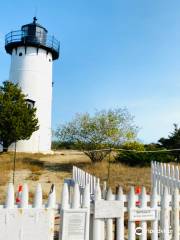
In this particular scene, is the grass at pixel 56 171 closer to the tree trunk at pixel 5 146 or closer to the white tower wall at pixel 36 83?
the tree trunk at pixel 5 146

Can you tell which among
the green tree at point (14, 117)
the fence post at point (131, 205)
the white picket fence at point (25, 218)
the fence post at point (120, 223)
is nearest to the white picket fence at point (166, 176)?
the fence post at point (131, 205)

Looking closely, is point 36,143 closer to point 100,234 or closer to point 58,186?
point 58,186

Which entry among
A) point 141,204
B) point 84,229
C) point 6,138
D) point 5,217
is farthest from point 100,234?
point 6,138

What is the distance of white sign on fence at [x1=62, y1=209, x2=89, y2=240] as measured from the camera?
4320mm

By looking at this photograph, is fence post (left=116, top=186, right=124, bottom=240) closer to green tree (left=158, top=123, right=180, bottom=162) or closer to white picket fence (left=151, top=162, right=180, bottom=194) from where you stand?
white picket fence (left=151, top=162, right=180, bottom=194)

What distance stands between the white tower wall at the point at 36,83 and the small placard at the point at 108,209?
74.8 ft

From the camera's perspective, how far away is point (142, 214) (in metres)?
4.78

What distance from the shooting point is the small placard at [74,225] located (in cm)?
432

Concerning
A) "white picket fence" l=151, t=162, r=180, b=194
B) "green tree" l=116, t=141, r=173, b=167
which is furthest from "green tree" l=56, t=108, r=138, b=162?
"white picket fence" l=151, t=162, r=180, b=194

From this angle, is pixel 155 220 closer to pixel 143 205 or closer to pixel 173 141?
pixel 143 205

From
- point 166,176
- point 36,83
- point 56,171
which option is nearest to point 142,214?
point 166,176

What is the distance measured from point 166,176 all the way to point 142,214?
4.38 m

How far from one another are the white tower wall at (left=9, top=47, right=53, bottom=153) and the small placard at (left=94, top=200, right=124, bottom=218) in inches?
897

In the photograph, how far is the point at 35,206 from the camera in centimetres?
425
